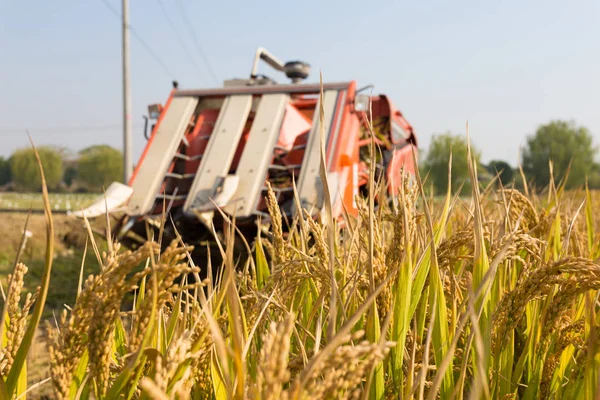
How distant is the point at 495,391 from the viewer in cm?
127

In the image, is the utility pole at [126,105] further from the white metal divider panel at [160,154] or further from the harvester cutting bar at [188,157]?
the harvester cutting bar at [188,157]

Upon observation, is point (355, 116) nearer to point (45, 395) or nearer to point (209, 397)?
point (45, 395)

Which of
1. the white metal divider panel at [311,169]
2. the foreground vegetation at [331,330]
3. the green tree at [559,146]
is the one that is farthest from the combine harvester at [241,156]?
the green tree at [559,146]

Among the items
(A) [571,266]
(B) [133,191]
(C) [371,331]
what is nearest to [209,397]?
(C) [371,331]

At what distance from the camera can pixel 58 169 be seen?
77875mm

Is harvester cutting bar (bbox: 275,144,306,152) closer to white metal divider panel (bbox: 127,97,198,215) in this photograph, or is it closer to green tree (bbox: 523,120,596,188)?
white metal divider panel (bbox: 127,97,198,215)

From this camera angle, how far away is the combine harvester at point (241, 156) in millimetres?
6266

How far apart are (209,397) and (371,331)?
37 centimetres

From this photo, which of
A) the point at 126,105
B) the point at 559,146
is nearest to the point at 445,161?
the point at 559,146

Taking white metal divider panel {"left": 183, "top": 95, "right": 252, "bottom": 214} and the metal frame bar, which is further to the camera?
the metal frame bar

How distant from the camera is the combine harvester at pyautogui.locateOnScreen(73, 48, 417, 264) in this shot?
6.27m

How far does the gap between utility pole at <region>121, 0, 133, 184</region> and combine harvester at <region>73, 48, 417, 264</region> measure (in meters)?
7.07

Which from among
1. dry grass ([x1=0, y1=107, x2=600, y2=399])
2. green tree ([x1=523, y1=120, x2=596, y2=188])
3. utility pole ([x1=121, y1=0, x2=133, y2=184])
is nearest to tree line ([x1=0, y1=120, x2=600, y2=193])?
green tree ([x1=523, y1=120, x2=596, y2=188])

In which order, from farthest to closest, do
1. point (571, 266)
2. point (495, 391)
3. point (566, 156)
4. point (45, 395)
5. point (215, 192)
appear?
point (566, 156) < point (215, 192) < point (45, 395) < point (495, 391) < point (571, 266)
